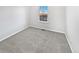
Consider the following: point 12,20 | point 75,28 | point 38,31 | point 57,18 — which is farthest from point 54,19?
point 75,28

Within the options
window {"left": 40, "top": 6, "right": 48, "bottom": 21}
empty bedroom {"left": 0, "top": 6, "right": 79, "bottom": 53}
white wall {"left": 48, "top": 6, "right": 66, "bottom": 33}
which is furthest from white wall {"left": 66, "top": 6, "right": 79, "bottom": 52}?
window {"left": 40, "top": 6, "right": 48, "bottom": 21}

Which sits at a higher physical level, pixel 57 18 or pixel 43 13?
pixel 43 13

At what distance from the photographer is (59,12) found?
4.01m

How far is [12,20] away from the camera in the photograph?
3.63 metres

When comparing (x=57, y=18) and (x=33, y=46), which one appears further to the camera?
(x=57, y=18)

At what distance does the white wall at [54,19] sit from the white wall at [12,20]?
0.57 metres

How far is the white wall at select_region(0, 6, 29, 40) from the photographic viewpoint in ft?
10.5

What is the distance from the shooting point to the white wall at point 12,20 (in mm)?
3203

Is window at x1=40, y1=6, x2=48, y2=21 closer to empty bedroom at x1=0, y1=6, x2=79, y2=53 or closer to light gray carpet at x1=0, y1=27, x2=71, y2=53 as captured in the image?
empty bedroom at x1=0, y1=6, x2=79, y2=53

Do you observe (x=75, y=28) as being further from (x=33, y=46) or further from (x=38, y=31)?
(x=38, y=31)

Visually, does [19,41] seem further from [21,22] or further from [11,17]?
[21,22]

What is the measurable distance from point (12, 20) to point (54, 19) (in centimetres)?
177

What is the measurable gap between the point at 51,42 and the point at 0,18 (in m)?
1.80

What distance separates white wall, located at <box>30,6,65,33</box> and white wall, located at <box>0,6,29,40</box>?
0.57 metres
